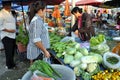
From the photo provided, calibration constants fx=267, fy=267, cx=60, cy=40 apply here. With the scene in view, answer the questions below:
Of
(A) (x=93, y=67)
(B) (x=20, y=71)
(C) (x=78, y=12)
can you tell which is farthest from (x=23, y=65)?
(A) (x=93, y=67)

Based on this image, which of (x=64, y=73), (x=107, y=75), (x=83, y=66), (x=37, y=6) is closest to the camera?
(x=64, y=73)

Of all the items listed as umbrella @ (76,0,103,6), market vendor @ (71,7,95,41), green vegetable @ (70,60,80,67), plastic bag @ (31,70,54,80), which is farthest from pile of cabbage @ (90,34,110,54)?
umbrella @ (76,0,103,6)

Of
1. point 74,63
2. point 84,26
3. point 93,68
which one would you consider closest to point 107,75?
point 93,68

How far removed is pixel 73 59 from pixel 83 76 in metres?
0.66

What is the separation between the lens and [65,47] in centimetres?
497

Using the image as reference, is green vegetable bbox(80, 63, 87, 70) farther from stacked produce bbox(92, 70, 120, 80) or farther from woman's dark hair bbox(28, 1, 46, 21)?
woman's dark hair bbox(28, 1, 46, 21)

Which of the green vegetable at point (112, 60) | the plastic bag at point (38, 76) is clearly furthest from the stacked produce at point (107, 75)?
the plastic bag at point (38, 76)

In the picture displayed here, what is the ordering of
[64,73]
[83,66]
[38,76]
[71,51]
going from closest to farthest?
1. [38,76]
2. [64,73]
3. [83,66]
4. [71,51]

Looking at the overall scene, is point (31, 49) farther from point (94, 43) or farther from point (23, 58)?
point (23, 58)

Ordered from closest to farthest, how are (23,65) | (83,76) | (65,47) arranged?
(83,76) → (65,47) → (23,65)

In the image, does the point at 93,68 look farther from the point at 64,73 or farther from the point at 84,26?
the point at 84,26

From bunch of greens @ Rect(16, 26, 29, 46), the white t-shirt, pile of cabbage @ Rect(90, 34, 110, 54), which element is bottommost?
bunch of greens @ Rect(16, 26, 29, 46)

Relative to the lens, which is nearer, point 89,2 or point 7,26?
point 7,26

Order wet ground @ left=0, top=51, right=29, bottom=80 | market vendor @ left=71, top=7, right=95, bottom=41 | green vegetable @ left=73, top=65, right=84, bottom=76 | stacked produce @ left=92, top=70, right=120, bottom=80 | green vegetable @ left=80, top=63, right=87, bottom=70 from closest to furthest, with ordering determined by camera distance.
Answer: stacked produce @ left=92, top=70, right=120, bottom=80, green vegetable @ left=73, top=65, right=84, bottom=76, green vegetable @ left=80, top=63, right=87, bottom=70, market vendor @ left=71, top=7, right=95, bottom=41, wet ground @ left=0, top=51, right=29, bottom=80
